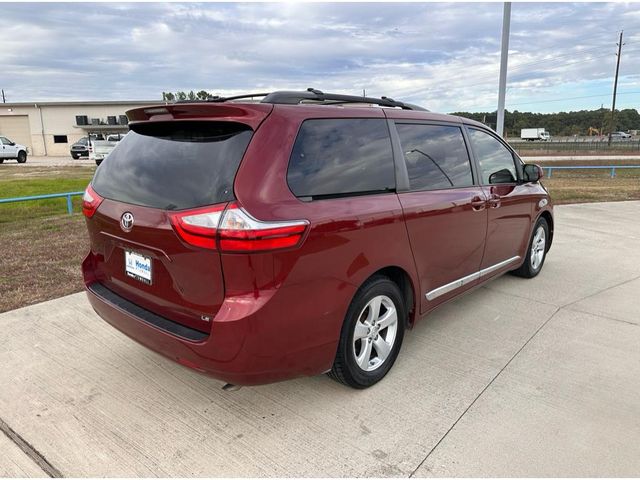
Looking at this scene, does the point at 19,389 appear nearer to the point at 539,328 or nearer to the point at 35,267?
the point at 35,267

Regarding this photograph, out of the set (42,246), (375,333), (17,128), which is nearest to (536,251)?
(375,333)

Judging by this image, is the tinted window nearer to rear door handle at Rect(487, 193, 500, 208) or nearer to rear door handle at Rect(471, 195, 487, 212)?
rear door handle at Rect(471, 195, 487, 212)

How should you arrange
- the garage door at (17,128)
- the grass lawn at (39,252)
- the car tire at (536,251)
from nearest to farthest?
the grass lawn at (39,252) → the car tire at (536,251) → the garage door at (17,128)

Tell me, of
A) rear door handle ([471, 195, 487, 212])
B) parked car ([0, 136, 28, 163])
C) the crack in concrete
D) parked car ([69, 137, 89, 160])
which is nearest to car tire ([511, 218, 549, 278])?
rear door handle ([471, 195, 487, 212])

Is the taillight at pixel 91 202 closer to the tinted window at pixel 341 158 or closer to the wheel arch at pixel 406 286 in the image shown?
the tinted window at pixel 341 158

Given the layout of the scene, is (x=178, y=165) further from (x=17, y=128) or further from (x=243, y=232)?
(x=17, y=128)

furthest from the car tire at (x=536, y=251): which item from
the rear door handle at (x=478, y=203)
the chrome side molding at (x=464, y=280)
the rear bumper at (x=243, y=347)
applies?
the rear bumper at (x=243, y=347)

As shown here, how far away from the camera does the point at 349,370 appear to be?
9.11 feet

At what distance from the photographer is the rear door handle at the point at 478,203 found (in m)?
3.72

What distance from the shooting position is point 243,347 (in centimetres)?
226

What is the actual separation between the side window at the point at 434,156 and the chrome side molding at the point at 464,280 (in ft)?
2.47

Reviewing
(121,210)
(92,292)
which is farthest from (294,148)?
(92,292)

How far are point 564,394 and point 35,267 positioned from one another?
535 cm

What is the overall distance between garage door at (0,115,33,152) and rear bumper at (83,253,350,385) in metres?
55.1
